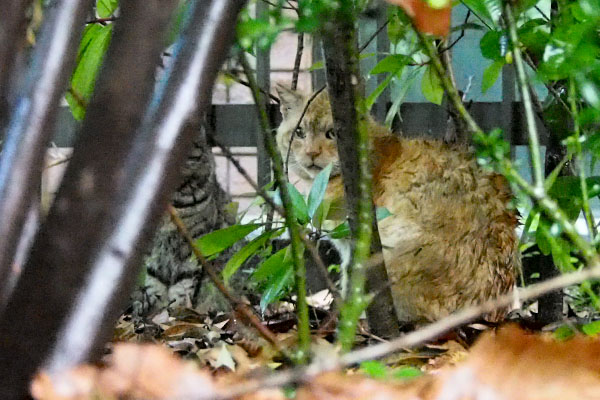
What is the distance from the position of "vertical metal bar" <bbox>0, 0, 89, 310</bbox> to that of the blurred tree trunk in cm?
167

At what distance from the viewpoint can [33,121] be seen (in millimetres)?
568

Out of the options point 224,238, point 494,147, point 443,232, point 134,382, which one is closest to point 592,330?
point 494,147

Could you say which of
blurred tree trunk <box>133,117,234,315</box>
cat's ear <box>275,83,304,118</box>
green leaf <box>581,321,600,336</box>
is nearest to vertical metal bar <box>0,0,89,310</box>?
green leaf <box>581,321,600,336</box>

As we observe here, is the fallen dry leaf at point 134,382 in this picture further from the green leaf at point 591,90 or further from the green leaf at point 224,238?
the green leaf at point 224,238

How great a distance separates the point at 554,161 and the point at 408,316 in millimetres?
505

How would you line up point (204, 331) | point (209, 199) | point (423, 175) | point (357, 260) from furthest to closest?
point (209, 199) < point (423, 175) < point (204, 331) < point (357, 260)

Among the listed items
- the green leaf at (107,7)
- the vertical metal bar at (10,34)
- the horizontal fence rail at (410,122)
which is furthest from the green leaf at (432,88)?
the vertical metal bar at (10,34)

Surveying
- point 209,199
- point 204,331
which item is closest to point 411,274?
point 204,331

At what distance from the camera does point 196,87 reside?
1.80ft

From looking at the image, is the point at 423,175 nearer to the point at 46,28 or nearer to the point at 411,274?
the point at 411,274

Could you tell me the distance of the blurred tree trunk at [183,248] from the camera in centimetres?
231

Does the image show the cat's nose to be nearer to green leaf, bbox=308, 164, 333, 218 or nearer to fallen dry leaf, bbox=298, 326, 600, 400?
green leaf, bbox=308, 164, 333, 218

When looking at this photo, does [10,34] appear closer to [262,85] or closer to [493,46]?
[493,46]

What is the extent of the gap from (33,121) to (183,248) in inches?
70.8
